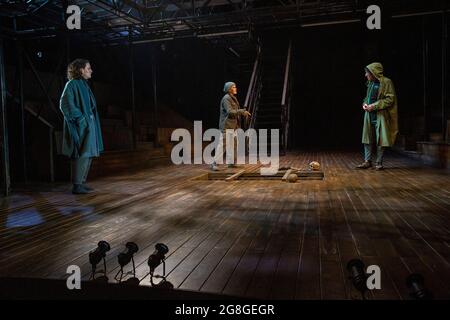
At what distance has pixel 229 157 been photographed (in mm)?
6750

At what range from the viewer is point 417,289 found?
4.66 feet

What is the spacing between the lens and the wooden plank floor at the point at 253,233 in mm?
1765

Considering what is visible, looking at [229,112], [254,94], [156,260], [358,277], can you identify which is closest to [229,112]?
[229,112]

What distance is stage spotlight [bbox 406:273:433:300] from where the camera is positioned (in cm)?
140

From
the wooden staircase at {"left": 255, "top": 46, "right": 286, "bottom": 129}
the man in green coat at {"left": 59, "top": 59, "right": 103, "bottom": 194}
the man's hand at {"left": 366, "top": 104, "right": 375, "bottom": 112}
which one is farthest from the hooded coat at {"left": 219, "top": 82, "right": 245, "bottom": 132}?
the wooden staircase at {"left": 255, "top": 46, "right": 286, "bottom": 129}

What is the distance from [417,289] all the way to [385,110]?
196 inches

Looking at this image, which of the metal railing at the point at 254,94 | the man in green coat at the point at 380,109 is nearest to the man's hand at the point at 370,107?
the man in green coat at the point at 380,109

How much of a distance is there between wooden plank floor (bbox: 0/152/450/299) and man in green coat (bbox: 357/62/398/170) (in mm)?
1290

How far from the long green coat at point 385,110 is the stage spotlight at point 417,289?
4.72 m

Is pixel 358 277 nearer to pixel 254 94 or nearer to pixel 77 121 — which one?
pixel 77 121

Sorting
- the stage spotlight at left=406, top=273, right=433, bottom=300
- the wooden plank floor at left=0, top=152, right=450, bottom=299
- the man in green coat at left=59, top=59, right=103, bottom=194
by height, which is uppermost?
the man in green coat at left=59, top=59, right=103, bottom=194

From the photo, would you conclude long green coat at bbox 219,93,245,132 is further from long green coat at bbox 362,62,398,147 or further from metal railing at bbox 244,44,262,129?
metal railing at bbox 244,44,262,129

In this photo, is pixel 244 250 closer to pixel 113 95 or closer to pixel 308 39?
pixel 113 95

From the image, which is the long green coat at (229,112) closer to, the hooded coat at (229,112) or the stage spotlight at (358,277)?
the hooded coat at (229,112)
